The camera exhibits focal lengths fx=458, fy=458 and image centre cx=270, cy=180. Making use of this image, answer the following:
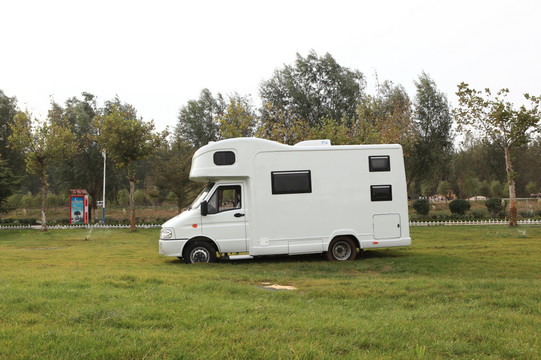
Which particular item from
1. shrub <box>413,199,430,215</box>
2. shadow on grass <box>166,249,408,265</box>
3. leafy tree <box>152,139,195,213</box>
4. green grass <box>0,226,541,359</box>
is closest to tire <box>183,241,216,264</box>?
shadow on grass <box>166,249,408,265</box>

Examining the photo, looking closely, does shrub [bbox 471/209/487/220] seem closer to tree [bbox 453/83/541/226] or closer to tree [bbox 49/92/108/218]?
tree [bbox 453/83/541/226]

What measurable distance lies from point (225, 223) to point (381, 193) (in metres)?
4.25

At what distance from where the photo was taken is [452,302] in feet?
21.6

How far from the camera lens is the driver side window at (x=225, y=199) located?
12.0 m

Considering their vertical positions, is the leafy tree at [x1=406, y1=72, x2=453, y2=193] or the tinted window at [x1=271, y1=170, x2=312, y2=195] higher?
the leafy tree at [x1=406, y1=72, x2=453, y2=193]

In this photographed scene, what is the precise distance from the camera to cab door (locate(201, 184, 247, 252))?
1195 cm

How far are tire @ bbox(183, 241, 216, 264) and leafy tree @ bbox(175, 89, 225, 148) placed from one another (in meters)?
32.5

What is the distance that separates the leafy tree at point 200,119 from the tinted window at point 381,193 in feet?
108

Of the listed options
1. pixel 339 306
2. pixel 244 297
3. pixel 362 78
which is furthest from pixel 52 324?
pixel 362 78

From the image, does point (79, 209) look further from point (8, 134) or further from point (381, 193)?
point (381, 193)

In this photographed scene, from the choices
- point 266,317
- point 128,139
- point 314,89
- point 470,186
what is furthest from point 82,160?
point 470,186

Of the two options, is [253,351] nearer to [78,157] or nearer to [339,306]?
[339,306]

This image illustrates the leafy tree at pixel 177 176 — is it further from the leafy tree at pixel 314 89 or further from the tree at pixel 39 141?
the leafy tree at pixel 314 89

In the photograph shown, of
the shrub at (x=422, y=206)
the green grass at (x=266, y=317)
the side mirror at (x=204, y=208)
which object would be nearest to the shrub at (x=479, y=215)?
the shrub at (x=422, y=206)
